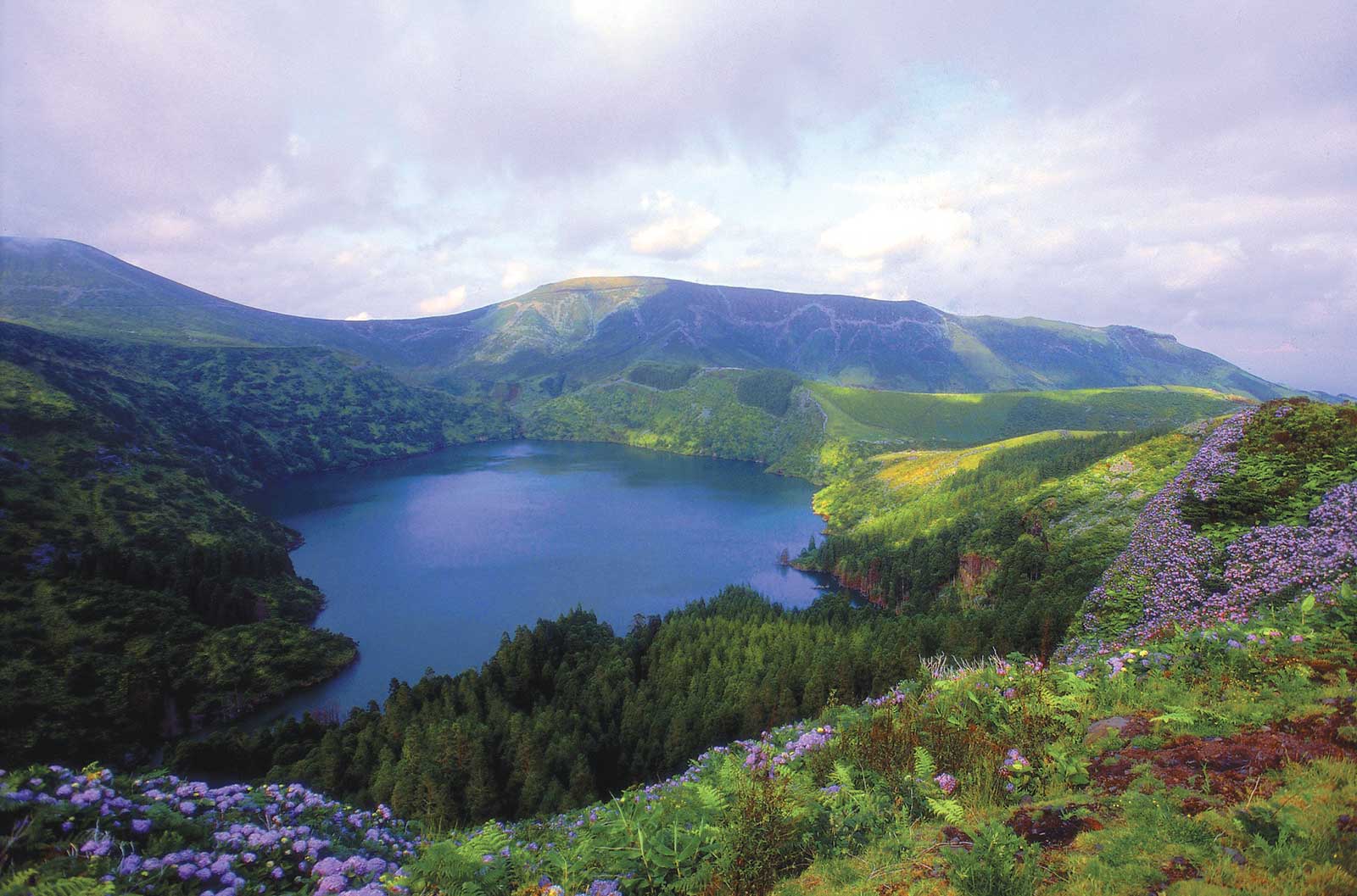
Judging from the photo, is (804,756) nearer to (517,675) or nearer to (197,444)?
(517,675)

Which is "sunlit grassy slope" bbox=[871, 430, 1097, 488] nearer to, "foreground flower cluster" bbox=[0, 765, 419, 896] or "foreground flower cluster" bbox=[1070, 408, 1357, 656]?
"foreground flower cluster" bbox=[1070, 408, 1357, 656]

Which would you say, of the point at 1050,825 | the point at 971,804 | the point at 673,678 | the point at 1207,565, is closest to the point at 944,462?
the point at 673,678

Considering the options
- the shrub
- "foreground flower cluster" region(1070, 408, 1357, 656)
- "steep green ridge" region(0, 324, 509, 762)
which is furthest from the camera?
"steep green ridge" region(0, 324, 509, 762)

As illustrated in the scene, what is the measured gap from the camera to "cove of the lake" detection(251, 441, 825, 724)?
7981cm

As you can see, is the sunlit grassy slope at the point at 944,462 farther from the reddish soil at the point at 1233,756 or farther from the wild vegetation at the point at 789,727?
the reddish soil at the point at 1233,756

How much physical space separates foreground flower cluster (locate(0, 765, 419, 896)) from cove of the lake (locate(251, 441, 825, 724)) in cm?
6542

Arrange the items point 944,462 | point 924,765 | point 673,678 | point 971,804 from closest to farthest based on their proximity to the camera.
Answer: point 971,804 < point 924,765 < point 673,678 < point 944,462

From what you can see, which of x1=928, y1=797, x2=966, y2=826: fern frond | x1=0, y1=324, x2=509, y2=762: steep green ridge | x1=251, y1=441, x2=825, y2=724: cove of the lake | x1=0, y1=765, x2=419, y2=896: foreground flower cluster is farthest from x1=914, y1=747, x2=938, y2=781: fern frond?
x1=0, y1=324, x2=509, y2=762: steep green ridge

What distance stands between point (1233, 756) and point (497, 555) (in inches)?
4555

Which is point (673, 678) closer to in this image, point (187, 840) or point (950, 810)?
point (187, 840)

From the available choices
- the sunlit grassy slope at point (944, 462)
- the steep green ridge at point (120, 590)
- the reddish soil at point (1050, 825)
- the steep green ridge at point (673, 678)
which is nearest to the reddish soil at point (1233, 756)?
the reddish soil at point (1050, 825)

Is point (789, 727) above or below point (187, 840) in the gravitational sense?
below

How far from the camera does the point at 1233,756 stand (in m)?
7.11

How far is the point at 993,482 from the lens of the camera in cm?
11119
